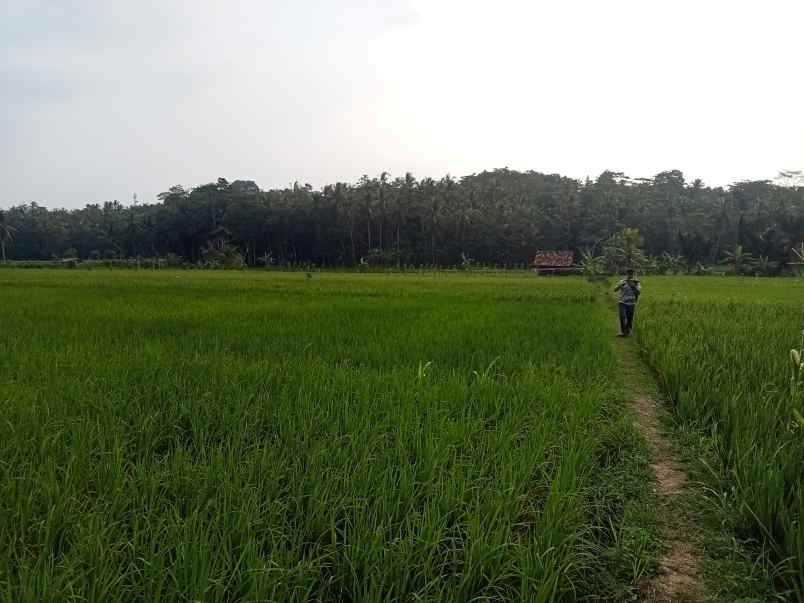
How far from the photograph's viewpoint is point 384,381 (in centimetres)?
488

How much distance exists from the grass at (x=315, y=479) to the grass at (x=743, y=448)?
1.33ft

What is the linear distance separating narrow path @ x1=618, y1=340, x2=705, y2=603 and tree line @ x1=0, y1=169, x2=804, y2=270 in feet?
161

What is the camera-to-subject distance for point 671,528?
2.84 m

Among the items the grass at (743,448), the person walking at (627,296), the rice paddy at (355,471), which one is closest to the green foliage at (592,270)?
the person walking at (627,296)

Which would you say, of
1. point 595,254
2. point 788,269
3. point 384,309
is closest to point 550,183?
point 595,254

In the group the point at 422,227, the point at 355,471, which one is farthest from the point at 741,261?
the point at 355,471

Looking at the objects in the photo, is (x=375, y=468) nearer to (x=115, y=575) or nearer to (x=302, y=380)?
(x=115, y=575)

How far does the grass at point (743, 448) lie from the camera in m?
2.36

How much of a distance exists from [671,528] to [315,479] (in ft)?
6.51

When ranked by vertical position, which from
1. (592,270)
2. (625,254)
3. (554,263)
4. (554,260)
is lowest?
(592,270)

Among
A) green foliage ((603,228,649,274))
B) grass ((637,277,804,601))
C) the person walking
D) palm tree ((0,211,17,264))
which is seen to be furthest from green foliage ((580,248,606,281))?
palm tree ((0,211,17,264))

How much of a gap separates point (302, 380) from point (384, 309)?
→ 23.4ft

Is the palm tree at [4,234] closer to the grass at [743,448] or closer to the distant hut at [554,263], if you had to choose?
the distant hut at [554,263]

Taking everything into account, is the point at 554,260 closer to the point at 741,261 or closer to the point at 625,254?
the point at 625,254
